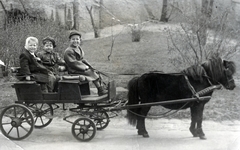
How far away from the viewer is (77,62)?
3471 millimetres

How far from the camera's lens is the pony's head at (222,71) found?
11.0 ft

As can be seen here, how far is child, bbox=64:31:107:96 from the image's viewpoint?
344 cm

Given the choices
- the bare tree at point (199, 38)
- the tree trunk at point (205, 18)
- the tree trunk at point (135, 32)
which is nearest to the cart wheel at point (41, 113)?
the tree trunk at point (135, 32)

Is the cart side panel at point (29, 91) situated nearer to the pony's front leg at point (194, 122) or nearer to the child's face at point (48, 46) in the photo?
the child's face at point (48, 46)

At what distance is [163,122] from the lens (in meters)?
4.22

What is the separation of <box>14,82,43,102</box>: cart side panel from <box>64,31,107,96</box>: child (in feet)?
1.52

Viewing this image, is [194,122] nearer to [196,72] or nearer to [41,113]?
[196,72]

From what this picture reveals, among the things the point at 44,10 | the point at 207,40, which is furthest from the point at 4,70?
the point at 207,40

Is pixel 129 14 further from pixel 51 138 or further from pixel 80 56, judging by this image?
pixel 51 138

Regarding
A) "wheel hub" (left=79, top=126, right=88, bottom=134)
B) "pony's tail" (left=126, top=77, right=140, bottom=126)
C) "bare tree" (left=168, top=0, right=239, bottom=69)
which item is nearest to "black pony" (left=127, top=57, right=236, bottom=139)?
"pony's tail" (left=126, top=77, right=140, bottom=126)

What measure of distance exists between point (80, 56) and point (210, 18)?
84.5 inches

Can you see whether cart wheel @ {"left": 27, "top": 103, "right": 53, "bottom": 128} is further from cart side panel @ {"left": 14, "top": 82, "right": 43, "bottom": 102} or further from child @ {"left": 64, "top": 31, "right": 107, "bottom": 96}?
child @ {"left": 64, "top": 31, "right": 107, "bottom": 96}

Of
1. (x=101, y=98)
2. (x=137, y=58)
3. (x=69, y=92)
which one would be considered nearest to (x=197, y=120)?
(x=101, y=98)

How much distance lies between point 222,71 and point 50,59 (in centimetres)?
217
